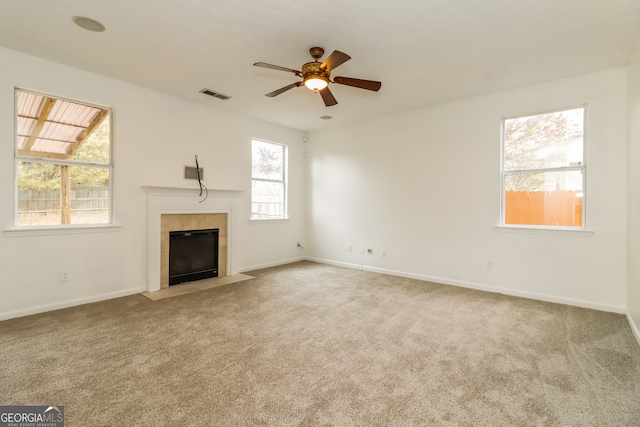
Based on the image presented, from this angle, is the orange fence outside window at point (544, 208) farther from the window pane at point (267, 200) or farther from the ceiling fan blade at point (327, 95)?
the window pane at point (267, 200)

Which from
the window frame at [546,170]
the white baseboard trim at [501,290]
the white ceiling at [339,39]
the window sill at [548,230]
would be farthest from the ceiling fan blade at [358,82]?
the white baseboard trim at [501,290]

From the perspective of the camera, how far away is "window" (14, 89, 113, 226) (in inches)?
130

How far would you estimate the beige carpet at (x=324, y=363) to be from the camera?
175 centimetres

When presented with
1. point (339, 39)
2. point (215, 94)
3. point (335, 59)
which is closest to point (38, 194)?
point (215, 94)

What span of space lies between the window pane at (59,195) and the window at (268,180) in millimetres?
2413

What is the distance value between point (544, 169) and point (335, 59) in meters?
3.17

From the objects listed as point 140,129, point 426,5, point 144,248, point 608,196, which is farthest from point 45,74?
point 608,196

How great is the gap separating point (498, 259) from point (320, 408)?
3533 millimetres

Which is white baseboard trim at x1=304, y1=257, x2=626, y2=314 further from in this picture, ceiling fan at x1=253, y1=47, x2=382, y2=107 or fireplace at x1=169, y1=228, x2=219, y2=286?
ceiling fan at x1=253, y1=47, x2=382, y2=107

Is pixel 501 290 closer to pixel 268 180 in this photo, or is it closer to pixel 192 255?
pixel 268 180

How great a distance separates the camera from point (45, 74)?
335 cm

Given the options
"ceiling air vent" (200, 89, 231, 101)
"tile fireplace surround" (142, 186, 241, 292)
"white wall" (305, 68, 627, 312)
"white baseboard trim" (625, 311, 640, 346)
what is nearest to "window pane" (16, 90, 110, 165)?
"tile fireplace surround" (142, 186, 241, 292)

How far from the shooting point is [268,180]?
594 centimetres

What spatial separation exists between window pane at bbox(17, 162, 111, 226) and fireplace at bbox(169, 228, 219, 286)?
1.00 meters
